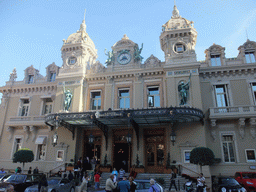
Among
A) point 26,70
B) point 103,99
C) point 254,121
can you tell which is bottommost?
point 254,121

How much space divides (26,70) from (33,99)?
176 inches

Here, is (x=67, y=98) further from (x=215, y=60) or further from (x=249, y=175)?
Answer: (x=249, y=175)

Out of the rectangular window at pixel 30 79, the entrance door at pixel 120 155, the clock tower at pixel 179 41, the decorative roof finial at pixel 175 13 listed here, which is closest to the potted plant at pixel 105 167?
the entrance door at pixel 120 155

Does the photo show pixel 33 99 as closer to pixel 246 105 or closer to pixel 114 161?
pixel 114 161

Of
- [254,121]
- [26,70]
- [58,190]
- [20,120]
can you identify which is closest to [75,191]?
[58,190]

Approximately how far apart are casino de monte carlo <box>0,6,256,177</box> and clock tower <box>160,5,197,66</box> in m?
0.10

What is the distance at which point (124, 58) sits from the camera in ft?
77.9

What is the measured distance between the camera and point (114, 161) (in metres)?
20.9

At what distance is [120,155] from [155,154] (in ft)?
11.9

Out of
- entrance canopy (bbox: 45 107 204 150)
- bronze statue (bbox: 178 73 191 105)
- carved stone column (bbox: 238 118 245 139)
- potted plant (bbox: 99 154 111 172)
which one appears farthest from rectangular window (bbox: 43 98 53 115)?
carved stone column (bbox: 238 118 245 139)

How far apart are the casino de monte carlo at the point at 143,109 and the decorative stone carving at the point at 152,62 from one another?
11 cm

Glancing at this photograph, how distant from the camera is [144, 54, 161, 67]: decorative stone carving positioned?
73.7ft

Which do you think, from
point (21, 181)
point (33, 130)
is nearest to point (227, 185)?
point (21, 181)

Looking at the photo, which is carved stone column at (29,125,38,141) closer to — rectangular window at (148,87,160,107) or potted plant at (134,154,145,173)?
potted plant at (134,154,145,173)
